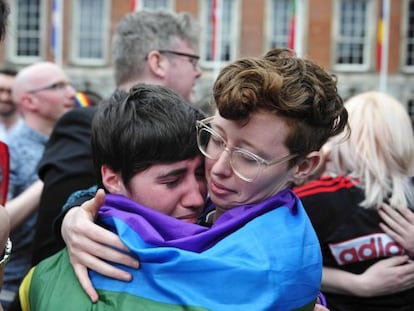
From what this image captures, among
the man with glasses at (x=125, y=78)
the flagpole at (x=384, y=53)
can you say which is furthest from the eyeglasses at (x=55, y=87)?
the flagpole at (x=384, y=53)

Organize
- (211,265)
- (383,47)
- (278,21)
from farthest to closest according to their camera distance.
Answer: (278,21) → (383,47) → (211,265)

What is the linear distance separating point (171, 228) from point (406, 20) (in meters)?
26.3

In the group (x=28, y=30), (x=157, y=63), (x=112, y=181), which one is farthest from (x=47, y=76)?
(x=28, y=30)

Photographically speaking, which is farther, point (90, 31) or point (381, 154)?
point (90, 31)

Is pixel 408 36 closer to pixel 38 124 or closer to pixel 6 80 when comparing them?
pixel 6 80

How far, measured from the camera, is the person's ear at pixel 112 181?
72.3 inches

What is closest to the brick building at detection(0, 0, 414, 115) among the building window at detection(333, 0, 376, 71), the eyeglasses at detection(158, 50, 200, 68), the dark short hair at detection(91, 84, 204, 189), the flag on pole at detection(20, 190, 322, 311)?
the building window at detection(333, 0, 376, 71)

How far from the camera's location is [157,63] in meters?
3.23

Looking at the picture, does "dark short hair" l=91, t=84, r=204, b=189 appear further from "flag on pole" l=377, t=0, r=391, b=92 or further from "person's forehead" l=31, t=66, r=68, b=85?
"flag on pole" l=377, t=0, r=391, b=92

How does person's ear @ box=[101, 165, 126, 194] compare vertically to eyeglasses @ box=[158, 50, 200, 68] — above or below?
below

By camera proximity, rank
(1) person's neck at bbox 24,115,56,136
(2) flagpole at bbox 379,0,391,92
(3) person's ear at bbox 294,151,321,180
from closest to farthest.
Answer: (3) person's ear at bbox 294,151,321,180 < (1) person's neck at bbox 24,115,56,136 < (2) flagpole at bbox 379,0,391,92

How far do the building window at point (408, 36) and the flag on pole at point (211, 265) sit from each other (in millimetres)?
25690

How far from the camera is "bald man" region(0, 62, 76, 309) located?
3.42m

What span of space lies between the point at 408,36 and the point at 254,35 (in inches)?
237
